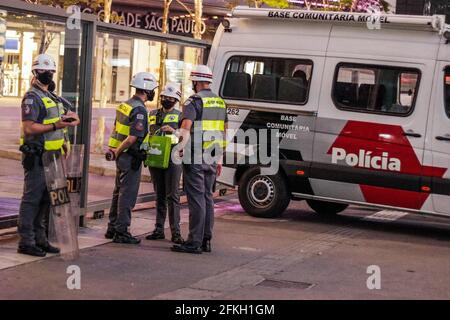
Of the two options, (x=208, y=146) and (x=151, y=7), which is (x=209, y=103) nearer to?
(x=208, y=146)

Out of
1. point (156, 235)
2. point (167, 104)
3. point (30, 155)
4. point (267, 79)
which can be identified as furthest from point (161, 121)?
point (267, 79)

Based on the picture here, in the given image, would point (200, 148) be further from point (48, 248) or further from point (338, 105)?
point (338, 105)

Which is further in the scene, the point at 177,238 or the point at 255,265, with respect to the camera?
the point at 177,238

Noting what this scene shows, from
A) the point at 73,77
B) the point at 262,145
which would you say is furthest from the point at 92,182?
the point at 262,145

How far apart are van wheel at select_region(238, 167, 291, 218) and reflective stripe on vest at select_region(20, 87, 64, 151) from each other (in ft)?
14.2

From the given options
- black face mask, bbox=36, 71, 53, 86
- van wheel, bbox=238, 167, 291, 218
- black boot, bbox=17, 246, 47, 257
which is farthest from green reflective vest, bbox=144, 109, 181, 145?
van wheel, bbox=238, 167, 291, 218

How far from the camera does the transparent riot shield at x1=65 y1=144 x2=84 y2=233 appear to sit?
9670 millimetres

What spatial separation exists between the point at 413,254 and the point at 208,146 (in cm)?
279

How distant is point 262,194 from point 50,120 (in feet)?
15.1

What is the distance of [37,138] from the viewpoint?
8.74 meters

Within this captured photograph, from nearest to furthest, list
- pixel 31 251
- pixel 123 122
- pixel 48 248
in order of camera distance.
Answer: pixel 31 251 < pixel 48 248 < pixel 123 122

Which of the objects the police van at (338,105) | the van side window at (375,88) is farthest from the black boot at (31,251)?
the van side window at (375,88)

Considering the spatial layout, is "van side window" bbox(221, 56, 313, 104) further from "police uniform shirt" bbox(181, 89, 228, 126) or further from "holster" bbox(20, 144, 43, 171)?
"holster" bbox(20, 144, 43, 171)
